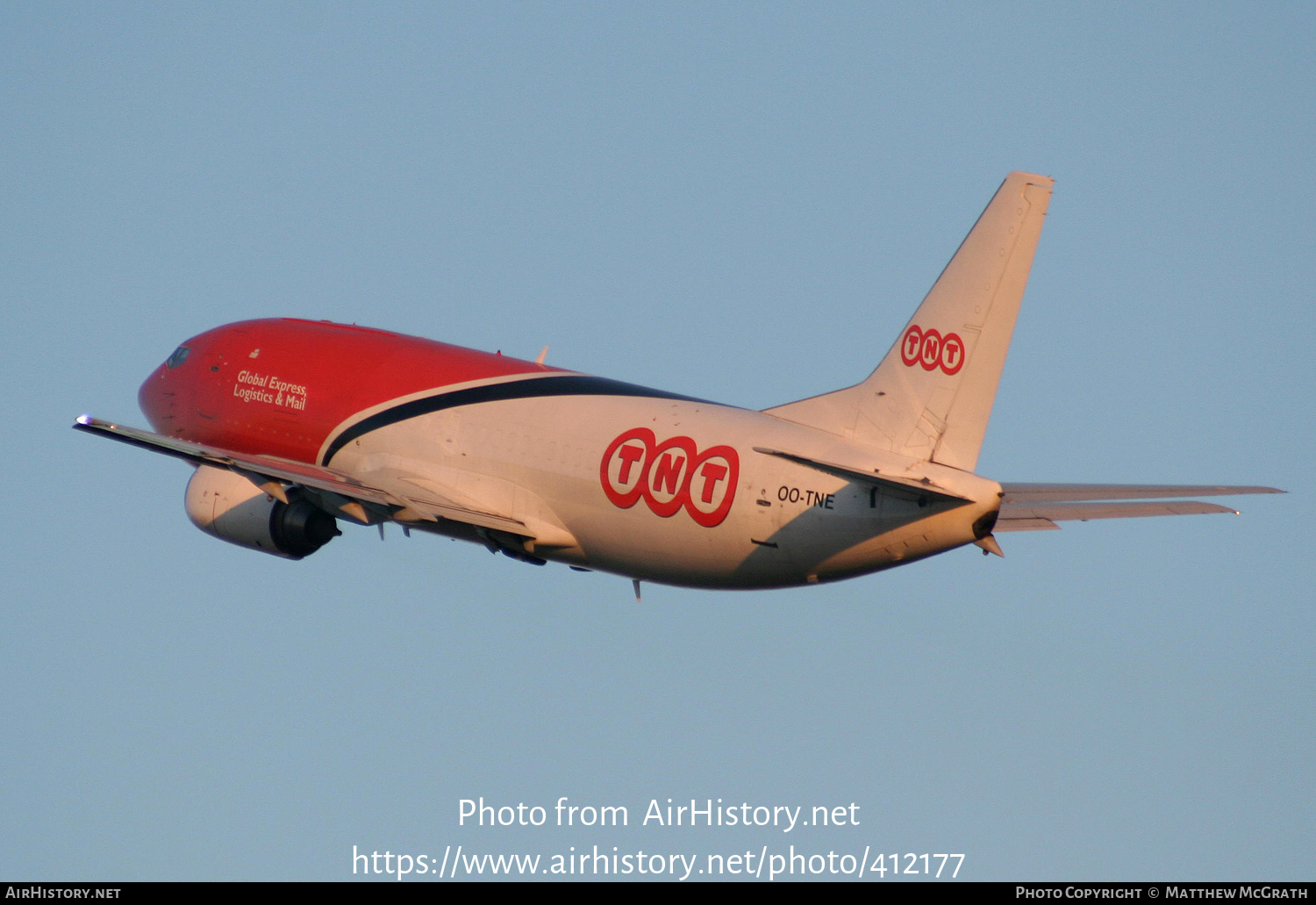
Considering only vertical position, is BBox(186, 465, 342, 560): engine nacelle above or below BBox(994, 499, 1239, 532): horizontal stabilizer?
below

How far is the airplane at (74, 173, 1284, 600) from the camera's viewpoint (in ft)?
111

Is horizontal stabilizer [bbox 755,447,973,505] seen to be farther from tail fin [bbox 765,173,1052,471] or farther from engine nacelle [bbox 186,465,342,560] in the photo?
engine nacelle [bbox 186,465,342,560]

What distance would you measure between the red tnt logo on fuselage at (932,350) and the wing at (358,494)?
900 centimetres

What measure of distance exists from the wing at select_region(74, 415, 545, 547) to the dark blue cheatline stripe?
4.20 feet

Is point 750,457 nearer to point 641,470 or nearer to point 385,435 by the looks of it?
point 641,470

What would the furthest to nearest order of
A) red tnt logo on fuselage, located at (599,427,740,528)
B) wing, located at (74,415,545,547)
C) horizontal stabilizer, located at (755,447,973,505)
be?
wing, located at (74,415,545,547)
red tnt logo on fuselage, located at (599,427,740,528)
horizontal stabilizer, located at (755,447,973,505)

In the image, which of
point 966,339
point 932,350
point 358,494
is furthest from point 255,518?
point 966,339

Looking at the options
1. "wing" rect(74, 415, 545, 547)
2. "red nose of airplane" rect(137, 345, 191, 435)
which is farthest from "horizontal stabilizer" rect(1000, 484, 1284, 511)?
"red nose of airplane" rect(137, 345, 191, 435)

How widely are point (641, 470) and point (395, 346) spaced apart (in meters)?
8.97

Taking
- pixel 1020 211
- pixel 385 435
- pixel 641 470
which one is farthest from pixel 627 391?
pixel 1020 211

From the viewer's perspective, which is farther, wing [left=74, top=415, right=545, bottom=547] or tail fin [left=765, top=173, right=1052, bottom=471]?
wing [left=74, top=415, right=545, bottom=547]

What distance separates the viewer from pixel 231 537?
1676 inches

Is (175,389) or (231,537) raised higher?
(175,389)

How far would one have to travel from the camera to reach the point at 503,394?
133 ft
